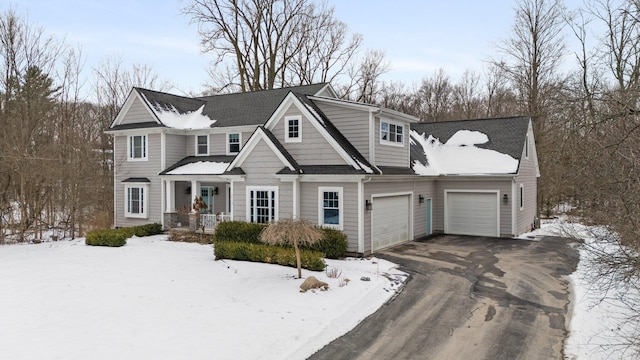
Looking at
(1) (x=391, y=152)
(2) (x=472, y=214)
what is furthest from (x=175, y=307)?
(2) (x=472, y=214)

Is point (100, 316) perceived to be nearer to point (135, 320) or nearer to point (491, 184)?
point (135, 320)

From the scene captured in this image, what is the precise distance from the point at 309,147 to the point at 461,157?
373 inches

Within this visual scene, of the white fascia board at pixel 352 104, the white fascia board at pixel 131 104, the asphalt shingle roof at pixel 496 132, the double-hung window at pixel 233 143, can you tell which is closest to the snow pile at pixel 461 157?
the asphalt shingle roof at pixel 496 132

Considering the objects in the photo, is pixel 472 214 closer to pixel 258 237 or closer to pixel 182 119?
pixel 258 237

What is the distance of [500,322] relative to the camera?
945 cm

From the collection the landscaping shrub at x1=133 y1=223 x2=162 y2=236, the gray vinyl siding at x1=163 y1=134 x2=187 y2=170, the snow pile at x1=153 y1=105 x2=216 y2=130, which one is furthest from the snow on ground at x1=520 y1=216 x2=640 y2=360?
the gray vinyl siding at x1=163 y1=134 x2=187 y2=170

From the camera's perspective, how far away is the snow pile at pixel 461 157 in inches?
834

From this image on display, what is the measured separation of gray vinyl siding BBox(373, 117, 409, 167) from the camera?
695 inches

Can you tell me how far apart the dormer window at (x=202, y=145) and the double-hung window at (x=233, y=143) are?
1563 millimetres

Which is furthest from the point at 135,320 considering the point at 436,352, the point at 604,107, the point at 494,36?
the point at 494,36

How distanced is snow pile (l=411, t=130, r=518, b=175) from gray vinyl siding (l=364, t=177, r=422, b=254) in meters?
0.77

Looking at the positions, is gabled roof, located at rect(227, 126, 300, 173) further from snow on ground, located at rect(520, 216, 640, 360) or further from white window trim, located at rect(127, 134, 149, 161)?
snow on ground, located at rect(520, 216, 640, 360)

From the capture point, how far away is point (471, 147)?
76.6 ft

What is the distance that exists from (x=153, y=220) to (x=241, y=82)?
17.8 m
